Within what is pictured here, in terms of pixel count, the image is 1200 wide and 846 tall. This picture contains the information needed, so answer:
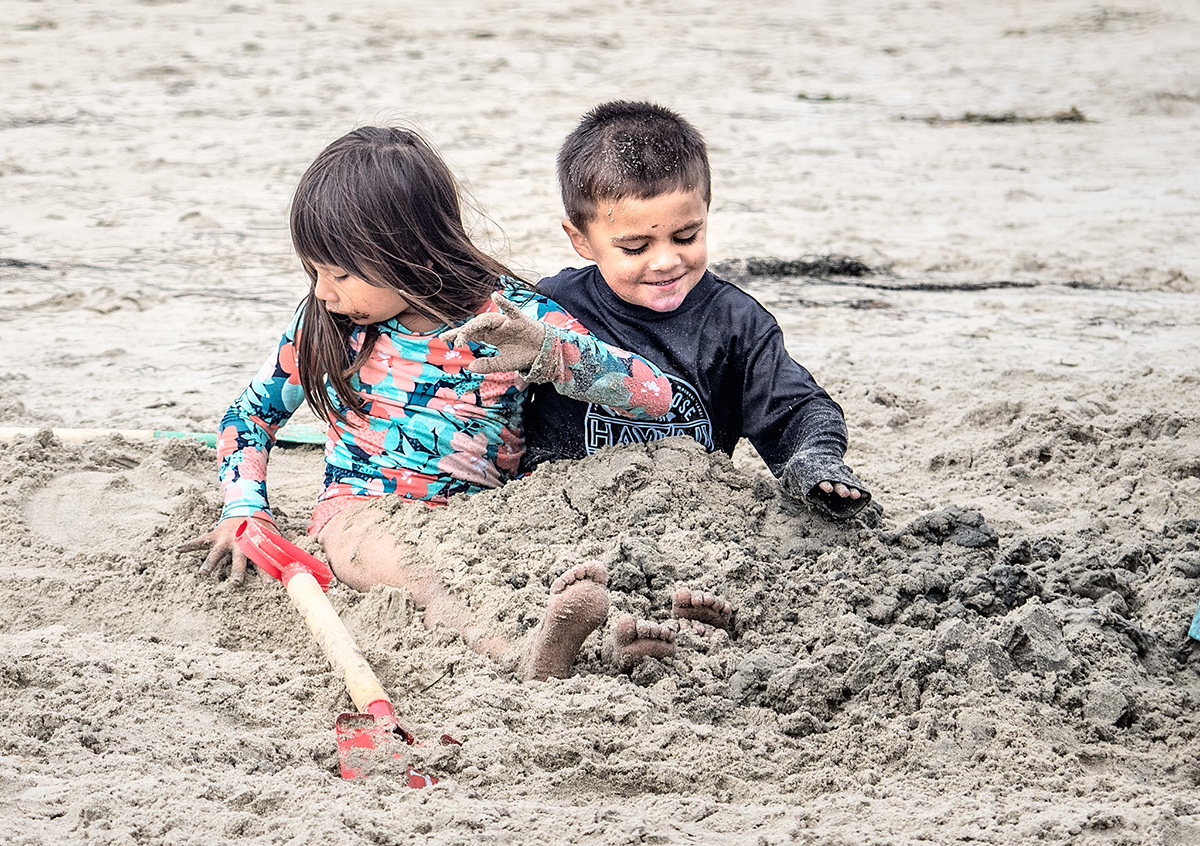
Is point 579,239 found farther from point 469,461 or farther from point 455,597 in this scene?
point 455,597

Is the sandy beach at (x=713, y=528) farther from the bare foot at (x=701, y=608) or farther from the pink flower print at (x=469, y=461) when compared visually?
the pink flower print at (x=469, y=461)

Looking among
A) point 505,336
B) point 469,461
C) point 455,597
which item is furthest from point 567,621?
point 469,461

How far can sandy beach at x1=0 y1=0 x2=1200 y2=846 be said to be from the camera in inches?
72.4

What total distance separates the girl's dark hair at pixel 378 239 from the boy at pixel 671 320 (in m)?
0.26

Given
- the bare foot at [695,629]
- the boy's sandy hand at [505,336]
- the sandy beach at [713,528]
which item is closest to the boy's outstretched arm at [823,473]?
the sandy beach at [713,528]

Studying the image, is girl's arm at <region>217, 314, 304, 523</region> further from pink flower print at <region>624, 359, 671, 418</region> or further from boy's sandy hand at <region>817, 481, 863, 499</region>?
boy's sandy hand at <region>817, 481, 863, 499</region>

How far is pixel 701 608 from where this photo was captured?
2.23 meters

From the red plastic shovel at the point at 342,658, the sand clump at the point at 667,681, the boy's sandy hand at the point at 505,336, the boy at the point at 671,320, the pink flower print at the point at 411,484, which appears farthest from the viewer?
the pink flower print at the point at 411,484

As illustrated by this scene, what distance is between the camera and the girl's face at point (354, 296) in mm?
2557

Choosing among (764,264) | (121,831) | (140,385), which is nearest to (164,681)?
(121,831)

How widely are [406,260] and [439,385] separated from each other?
1.03 ft

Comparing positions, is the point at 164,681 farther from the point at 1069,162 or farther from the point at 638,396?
the point at 1069,162

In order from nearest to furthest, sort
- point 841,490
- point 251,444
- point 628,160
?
point 841,490, point 628,160, point 251,444

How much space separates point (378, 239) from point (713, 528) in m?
0.93
